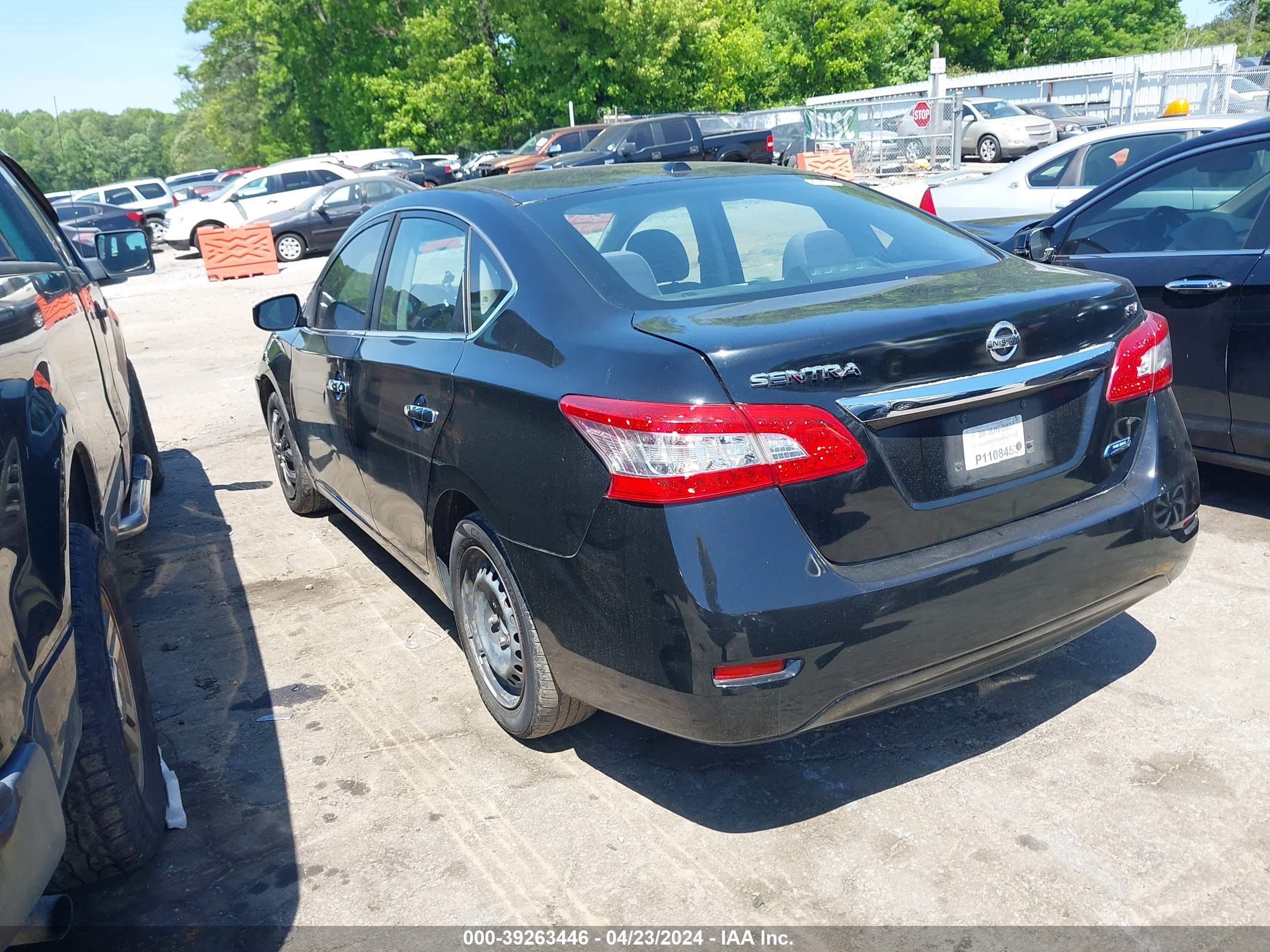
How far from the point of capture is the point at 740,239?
12.1ft

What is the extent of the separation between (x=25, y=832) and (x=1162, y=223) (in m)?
5.14

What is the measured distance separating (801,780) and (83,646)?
77.2 inches

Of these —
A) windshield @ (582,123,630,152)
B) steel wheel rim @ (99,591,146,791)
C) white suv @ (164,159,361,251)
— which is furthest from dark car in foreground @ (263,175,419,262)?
steel wheel rim @ (99,591,146,791)

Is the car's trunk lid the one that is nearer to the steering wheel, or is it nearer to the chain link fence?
the steering wheel

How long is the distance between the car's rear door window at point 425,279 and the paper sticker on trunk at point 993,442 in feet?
5.25

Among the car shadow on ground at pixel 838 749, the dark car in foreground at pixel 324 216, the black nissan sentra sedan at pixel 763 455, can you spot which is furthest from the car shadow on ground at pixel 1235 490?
the dark car in foreground at pixel 324 216

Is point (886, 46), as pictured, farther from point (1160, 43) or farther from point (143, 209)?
point (143, 209)

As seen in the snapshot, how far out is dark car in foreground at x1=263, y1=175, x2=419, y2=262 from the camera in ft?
72.1

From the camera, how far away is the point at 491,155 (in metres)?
37.5

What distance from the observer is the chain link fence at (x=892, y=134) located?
2703 cm

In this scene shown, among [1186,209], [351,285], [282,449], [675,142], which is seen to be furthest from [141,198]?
[1186,209]

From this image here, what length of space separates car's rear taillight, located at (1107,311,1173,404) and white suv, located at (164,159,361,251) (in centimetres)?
2305

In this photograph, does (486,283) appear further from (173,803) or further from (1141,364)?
(1141,364)

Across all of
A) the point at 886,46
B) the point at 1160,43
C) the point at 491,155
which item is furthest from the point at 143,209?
the point at 1160,43
